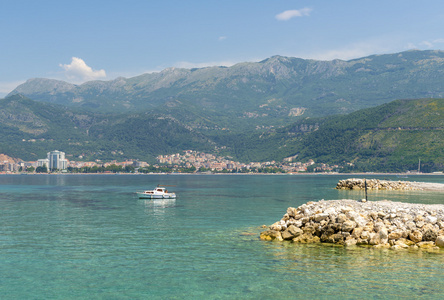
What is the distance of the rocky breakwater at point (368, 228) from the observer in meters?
33.9

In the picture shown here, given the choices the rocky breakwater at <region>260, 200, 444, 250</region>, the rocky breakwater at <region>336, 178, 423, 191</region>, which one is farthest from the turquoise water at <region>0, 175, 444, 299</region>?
the rocky breakwater at <region>336, 178, 423, 191</region>

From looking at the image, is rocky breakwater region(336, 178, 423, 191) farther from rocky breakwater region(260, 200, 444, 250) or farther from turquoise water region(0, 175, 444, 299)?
turquoise water region(0, 175, 444, 299)

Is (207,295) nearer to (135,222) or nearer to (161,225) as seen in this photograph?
(161,225)

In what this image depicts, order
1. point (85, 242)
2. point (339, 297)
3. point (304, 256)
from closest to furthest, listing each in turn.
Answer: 1. point (339, 297)
2. point (304, 256)
3. point (85, 242)

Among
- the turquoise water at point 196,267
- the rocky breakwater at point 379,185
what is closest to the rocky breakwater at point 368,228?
the turquoise water at point 196,267

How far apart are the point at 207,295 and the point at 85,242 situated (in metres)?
18.8

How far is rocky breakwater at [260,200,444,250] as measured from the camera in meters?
33.9

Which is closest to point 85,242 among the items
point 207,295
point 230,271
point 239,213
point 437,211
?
point 230,271

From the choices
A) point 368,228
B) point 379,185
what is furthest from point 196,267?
point 379,185

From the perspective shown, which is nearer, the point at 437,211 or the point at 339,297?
the point at 339,297

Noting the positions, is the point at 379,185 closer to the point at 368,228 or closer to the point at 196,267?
the point at 368,228

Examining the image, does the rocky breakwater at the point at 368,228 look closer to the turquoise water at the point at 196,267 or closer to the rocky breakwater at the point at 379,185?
the turquoise water at the point at 196,267

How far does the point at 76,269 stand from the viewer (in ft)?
87.7

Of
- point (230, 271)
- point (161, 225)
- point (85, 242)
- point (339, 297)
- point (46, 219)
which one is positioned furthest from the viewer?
point (46, 219)
